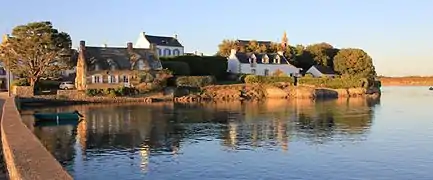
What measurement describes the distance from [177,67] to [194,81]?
539 centimetres

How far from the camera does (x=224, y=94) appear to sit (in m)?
81.5

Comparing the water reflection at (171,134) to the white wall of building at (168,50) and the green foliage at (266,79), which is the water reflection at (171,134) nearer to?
the green foliage at (266,79)

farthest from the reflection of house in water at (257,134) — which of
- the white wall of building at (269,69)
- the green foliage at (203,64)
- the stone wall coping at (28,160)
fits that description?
the white wall of building at (269,69)

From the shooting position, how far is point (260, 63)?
97500 mm

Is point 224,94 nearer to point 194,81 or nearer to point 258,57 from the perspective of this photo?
point 194,81

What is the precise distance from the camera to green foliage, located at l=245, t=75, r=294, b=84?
85.3m

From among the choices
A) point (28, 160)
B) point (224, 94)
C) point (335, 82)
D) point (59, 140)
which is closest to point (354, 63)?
point (335, 82)

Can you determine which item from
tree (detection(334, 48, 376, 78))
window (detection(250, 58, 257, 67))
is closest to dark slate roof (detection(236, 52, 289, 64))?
window (detection(250, 58, 257, 67))

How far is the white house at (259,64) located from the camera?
96125 mm

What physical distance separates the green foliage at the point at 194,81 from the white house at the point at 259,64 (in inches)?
559

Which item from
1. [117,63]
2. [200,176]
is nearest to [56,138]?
[200,176]

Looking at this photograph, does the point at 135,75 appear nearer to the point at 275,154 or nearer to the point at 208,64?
the point at 208,64

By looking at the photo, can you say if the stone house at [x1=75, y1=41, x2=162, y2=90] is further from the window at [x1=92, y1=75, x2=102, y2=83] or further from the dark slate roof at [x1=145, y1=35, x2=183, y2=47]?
the dark slate roof at [x1=145, y1=35, x2=183, y2=47]

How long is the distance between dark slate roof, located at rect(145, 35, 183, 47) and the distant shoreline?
97100mm
